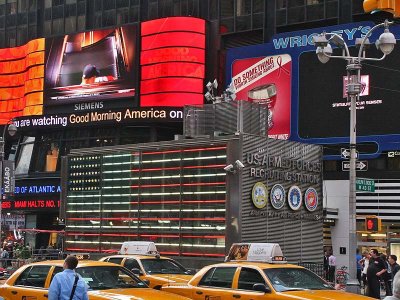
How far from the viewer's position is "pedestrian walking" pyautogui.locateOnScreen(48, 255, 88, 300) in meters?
10.1

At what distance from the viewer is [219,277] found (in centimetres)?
1421

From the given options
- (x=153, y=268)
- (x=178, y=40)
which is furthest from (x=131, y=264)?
(x=178, y=40)

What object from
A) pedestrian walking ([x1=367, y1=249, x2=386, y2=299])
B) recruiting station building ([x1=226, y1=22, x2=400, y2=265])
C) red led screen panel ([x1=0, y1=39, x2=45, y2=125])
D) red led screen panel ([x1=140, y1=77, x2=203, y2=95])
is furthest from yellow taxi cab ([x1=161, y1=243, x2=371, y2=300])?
red led screen panel ([x1=0, y1=39, x2=45, y2=125])

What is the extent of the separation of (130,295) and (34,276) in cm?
228

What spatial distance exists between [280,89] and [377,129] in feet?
21.7

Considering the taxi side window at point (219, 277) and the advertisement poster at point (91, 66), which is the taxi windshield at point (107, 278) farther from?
the advertisement poster at point (91, 66)

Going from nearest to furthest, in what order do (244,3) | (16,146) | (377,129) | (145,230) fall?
(145,230), (377,129), (244,3), (16,146)

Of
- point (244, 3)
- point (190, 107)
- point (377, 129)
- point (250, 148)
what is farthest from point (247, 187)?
point (244, 3)

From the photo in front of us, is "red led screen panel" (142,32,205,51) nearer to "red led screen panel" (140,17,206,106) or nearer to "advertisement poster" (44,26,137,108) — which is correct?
"red led screen panel" (140,17,206,106)

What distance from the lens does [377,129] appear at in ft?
126

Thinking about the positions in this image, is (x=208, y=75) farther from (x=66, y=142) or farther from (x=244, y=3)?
(x=66, y=142)

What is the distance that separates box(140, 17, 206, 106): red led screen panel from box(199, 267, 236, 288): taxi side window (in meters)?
34.1

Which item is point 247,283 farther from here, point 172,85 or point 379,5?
point 172,85

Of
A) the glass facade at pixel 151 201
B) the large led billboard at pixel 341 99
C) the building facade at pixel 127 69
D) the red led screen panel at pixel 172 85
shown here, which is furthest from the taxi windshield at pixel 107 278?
the red led screen panel at pixel 172 85
